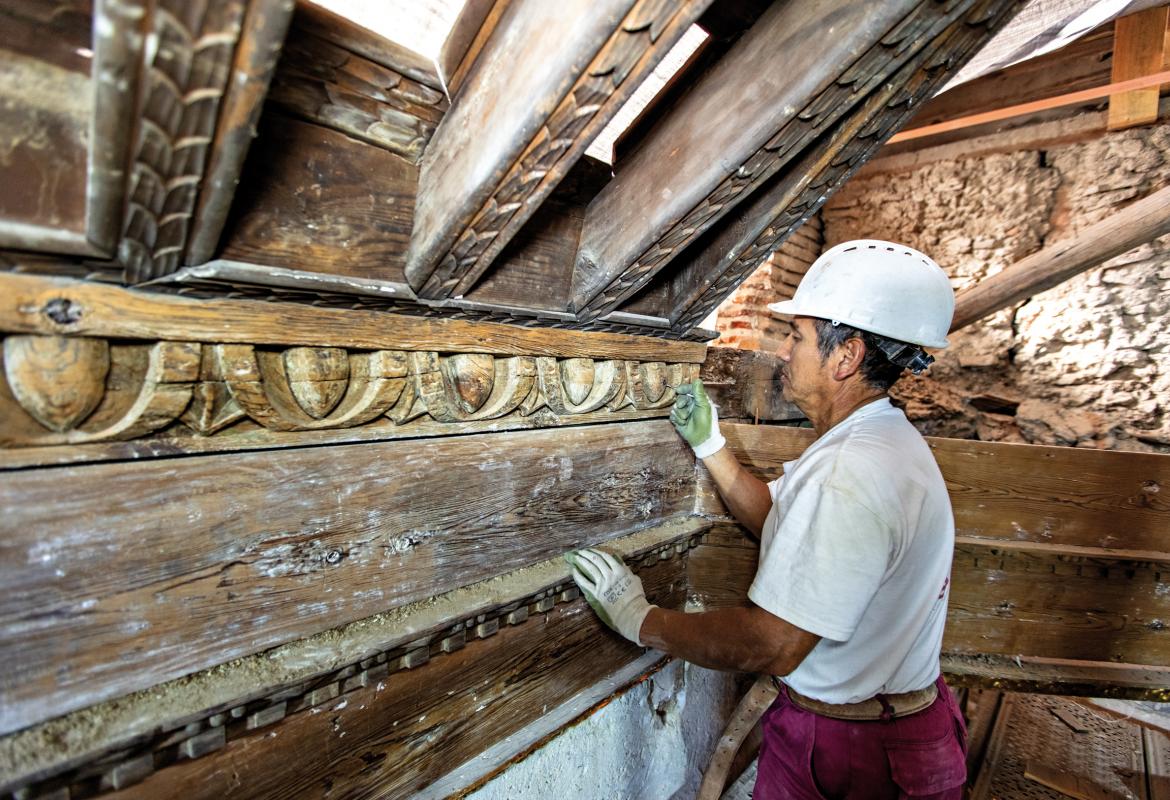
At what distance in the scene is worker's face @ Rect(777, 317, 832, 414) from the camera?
157cm

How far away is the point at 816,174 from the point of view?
1376 millimetres

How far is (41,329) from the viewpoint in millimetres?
748

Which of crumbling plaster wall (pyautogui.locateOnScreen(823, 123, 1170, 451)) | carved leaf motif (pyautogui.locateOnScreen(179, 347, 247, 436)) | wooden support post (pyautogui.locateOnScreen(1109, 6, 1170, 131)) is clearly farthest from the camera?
crumbling plaster wall (pyautogui.locateOnScreen(823, 123, 1170, 451))

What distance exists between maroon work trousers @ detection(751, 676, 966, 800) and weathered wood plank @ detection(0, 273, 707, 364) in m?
1.33

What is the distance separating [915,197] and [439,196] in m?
4.79

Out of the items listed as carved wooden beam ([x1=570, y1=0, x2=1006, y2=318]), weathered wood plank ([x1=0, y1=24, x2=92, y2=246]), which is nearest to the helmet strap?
carved wooden beam ([x1=570, y1=0, x2=1006, y2=318])

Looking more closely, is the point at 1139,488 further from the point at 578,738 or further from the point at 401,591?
the point at 401,591

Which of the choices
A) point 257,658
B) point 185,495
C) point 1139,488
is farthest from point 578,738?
point 1139,488

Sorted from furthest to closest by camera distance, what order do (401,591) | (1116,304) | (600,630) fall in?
(1116,304) < (600,630) < (401,591)

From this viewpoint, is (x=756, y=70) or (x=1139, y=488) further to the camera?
(x=1139, y=488)

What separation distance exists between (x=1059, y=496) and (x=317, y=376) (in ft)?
7.97

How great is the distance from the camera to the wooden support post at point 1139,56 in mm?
3404

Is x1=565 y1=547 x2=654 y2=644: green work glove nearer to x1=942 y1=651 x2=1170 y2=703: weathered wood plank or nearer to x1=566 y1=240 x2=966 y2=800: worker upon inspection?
x1=566 y1=240 x2=966 y2=800: worker

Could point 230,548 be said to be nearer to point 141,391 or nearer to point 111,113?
point 141,391
